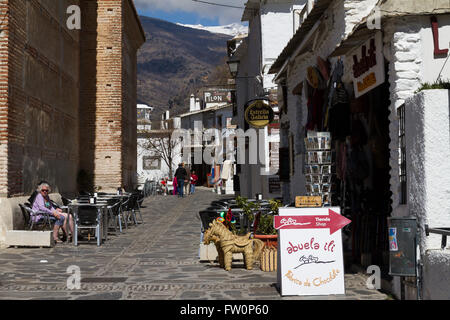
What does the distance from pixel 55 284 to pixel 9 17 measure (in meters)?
7.36

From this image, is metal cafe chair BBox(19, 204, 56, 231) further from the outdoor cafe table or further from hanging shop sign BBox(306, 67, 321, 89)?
hanging shop sign BBox(306, 67, 321, 89)

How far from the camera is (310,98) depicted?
13.6 m

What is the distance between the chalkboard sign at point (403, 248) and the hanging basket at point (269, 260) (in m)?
3.15

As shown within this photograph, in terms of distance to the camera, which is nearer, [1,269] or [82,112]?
[1,269]

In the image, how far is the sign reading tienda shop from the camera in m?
20.4

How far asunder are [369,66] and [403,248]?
3.08 meters

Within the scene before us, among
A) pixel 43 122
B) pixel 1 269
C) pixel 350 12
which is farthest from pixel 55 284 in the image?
pixel 43 122

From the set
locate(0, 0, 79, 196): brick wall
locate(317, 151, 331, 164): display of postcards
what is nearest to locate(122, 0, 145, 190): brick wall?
locate(0, 0, 79, 196): brick wall

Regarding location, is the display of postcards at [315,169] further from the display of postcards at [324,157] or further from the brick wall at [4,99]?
the brick wall at [4,99]

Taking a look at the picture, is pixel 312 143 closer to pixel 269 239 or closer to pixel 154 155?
pixel 269 239

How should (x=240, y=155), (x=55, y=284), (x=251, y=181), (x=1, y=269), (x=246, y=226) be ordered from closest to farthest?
(x=55, y=284)
(x=1, y=269)
(x=246, y=226)
(x=251, y=181)
(x=240, y=155)

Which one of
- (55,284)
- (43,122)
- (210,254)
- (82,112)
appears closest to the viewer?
(55,284)

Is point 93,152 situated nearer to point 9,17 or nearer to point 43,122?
point 43,122

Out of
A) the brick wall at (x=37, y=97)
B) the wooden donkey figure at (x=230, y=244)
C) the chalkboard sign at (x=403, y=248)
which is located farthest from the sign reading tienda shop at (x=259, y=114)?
the chalkboard sign at (x=403, y=248)
